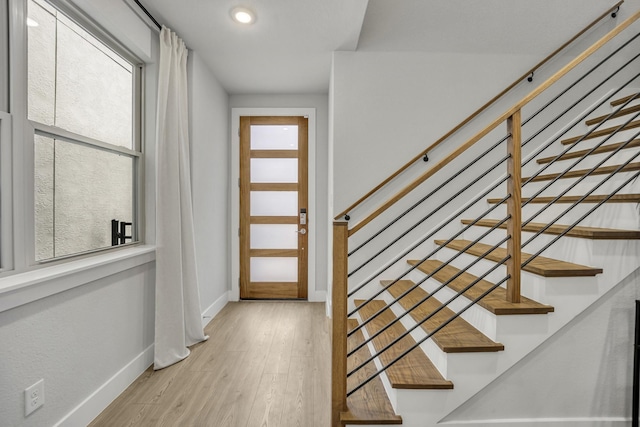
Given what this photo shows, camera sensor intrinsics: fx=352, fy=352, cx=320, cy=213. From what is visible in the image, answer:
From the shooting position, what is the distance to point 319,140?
13.8ft

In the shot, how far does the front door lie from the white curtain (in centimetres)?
151

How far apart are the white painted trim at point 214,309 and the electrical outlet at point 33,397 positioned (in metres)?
1.71

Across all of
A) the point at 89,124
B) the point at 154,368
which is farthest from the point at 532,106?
the point at 154,368

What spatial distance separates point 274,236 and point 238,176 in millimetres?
837

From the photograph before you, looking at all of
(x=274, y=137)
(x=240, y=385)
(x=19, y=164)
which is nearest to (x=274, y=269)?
(x=274, y=137)

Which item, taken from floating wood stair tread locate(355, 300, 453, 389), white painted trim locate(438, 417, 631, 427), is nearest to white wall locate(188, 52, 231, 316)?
floating wood stair tread locate(355, 300, 453, 389)

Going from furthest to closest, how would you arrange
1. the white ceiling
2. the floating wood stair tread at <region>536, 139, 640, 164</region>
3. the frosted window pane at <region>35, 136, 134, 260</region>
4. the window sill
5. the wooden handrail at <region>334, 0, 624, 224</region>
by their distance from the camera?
the wooden handrail at <region>334, 0, 624, 224</region>, the white ceiling, the floating wood stair tread at <region>536, 139, 640, 164</region>, the frosted window pane at <region>35, 136, 134, 260</region>, the window sill

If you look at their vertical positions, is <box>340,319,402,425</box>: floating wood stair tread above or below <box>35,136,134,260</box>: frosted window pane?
below

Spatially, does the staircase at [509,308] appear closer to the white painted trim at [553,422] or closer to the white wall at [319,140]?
the white painted trim at [553,422]

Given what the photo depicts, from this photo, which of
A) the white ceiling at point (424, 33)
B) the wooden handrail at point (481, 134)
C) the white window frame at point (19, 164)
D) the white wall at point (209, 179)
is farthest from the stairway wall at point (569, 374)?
the white wall at point (209, 179)

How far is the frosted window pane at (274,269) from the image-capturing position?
4.27m

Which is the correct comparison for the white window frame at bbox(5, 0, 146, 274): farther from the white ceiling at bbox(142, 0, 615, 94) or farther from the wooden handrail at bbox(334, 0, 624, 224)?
the wooden handrail at bbox(334, 0, 624, 224)

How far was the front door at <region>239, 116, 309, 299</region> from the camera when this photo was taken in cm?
423

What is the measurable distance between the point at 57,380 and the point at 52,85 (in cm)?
143
